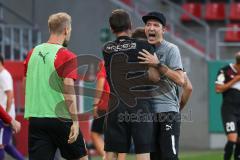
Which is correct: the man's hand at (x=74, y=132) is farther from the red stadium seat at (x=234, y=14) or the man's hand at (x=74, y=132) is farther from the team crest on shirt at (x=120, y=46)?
the red stadium seat at (x=234, y=14)

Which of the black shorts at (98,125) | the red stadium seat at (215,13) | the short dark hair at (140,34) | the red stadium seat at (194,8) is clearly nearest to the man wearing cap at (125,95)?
the short dark hair at (140,34)

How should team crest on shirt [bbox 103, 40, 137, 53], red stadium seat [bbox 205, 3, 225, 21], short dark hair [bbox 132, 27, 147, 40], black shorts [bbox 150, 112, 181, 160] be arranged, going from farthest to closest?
red stadium seat [bbox 205, 3, 225, 21] < short dark hair [bbox 132, 27, 147, 40] < black shorts [bbox 150, 112, 181, 160] < team crest on shirt [bbox 103, 40, 137, 53]

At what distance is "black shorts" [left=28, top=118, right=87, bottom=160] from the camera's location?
925 cm

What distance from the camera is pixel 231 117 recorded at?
14898mm

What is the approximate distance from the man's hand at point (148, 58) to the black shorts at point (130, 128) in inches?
22.0

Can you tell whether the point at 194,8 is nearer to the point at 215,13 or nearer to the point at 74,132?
the point at 215,13

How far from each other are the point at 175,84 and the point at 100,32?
520 inches

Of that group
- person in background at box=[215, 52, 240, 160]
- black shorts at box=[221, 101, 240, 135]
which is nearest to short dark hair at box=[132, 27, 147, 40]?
person in background at box=[215, 52, 240, 160]

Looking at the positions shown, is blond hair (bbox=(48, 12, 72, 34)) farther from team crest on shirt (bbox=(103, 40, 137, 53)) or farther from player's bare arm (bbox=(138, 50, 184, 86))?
player's bare arm (bbox=(138, 50, 184, 86))

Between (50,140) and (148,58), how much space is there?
1.47 m

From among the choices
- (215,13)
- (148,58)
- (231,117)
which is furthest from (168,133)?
(215,13)

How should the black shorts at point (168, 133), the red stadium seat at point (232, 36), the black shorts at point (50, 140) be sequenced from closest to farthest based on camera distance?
the black shorts at point (50, 140) < the black shorts at point (168, 133) < the red stadium seat at point (232, 36)

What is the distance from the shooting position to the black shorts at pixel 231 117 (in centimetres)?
1479

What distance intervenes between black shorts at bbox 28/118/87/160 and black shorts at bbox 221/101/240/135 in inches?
230
